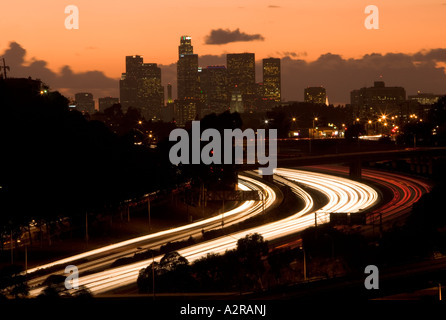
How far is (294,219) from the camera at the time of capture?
37688mm

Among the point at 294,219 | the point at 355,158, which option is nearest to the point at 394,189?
the point at 355,158

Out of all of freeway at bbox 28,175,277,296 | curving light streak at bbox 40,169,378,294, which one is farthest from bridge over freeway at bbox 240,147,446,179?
freeway at bbox 28,175,277,296

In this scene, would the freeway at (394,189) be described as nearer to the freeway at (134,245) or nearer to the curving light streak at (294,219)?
the curving light streak at (294,219)

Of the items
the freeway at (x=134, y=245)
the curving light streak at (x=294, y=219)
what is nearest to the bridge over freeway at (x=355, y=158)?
the curving light streak at (x=294, y=219)

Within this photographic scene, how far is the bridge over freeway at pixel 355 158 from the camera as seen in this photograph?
53.7m

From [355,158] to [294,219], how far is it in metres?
22.4

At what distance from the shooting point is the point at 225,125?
52844mm

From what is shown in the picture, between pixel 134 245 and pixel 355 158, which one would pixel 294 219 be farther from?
pixel 355 158

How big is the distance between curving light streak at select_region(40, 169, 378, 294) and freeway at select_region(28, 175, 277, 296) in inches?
58.8

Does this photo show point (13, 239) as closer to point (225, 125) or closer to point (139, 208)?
point (139, 208)

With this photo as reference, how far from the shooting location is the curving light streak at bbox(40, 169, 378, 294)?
2267 centimetres

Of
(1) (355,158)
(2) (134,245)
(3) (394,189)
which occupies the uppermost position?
(1) (355,158)
